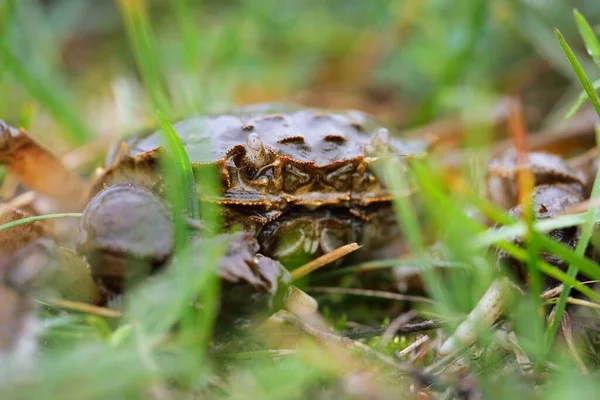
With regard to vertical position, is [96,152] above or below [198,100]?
below

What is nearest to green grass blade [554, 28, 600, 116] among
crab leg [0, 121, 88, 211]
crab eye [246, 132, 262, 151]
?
crab eye [246, 132, 262, 151]

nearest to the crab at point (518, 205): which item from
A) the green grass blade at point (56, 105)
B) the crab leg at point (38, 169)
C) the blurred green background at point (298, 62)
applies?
the blurred green background at point (298, 62)

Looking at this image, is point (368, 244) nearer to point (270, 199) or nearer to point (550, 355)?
point (270, 199)

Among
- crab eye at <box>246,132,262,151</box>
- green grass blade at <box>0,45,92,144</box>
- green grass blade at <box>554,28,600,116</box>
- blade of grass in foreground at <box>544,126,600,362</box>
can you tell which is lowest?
green grass blade at <box>0,45,92,144</box>

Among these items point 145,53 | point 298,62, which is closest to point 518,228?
point 145,53

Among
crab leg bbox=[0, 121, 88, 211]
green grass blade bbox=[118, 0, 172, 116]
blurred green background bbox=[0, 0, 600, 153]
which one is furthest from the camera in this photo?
blurred green background bbox=[0, 0, 600, 153]

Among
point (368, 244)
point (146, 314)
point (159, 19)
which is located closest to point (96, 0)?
point (159, 19)

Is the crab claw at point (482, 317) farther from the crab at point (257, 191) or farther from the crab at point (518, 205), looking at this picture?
the crab at point (257, 191)

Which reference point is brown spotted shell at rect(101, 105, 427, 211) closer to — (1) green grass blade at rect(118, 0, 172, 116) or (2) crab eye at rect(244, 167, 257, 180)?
(2) crab eye at rect(244, 167, 257, 180)
